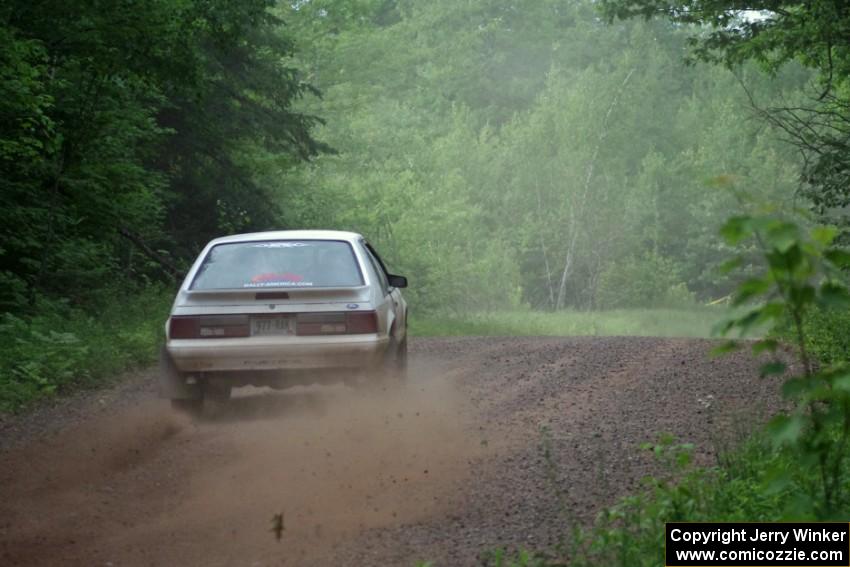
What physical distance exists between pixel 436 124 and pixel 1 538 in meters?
58.1

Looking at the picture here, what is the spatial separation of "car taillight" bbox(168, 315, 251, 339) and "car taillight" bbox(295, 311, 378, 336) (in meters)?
0.50

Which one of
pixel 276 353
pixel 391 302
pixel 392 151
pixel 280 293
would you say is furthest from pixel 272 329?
pixel 392 151

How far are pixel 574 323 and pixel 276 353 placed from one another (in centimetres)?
3308

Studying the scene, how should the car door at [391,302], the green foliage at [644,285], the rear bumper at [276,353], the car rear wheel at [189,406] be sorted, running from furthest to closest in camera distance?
1. the green foliage at [644,285]
2. the car door at [391,302]
3. the car rear wheel at [189,406]
4. the rear bumper at [276,353]

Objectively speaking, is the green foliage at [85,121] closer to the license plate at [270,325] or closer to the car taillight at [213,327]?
the car taillight at [213,327]

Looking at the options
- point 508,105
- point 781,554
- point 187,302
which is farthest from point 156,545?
point 508,105

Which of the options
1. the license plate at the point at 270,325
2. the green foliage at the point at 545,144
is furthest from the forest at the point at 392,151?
the license plate at the point at 270,325

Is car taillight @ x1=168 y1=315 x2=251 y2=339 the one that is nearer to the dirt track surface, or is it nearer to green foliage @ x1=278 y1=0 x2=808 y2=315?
the dirt track surface

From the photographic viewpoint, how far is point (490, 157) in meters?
61.3

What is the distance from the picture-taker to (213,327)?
10820mm

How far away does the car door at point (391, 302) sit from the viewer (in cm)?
→ 1186

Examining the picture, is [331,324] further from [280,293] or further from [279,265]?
[279,265]

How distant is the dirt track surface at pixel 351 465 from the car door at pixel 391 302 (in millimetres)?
655

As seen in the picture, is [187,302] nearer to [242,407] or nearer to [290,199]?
[242,407]
